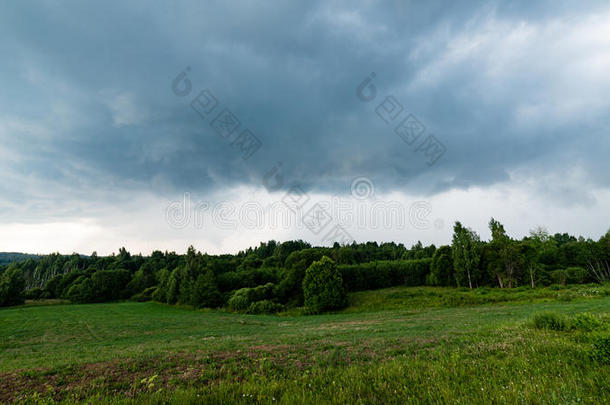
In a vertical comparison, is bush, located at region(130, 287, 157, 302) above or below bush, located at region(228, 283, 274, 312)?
below

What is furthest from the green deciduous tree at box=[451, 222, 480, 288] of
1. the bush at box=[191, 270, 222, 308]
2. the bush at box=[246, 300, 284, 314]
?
the bush at box=[191, 270, 222, 308]

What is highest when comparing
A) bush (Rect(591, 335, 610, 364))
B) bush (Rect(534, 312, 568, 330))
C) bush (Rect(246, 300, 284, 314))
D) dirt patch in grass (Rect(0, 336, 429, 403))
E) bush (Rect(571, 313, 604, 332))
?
bush (Rect(591, 335, 610, 364))

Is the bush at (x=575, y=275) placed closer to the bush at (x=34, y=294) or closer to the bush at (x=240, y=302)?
the bush at (x=240, y=302)

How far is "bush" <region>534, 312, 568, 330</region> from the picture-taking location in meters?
10.2

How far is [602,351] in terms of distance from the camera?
559 cm

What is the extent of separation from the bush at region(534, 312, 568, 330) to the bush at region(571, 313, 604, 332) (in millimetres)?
363

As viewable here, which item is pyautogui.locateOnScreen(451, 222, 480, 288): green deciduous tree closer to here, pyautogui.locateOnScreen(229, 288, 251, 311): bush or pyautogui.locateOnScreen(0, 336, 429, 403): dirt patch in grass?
pyautogui.locateOnScreen(229, 288, 251, 311): bush

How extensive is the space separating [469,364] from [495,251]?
74808 millimetres

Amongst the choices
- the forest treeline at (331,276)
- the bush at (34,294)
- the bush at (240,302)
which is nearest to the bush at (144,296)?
the forest treeline at (331,276)

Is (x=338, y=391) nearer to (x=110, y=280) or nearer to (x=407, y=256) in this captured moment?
(x=407, y=256)

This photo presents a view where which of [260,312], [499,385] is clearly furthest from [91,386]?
[260,312]

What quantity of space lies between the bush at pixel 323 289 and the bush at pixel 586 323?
47.1 m

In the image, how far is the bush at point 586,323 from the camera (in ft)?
28.8

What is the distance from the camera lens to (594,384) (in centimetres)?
444
